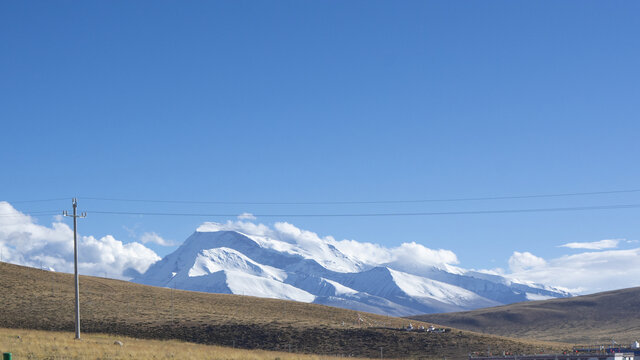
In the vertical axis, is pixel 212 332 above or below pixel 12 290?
Result: below

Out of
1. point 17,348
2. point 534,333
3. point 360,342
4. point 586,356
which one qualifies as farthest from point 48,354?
point 534,333

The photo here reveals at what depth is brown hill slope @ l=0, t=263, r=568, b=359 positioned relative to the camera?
3211 inches

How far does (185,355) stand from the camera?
45.7 meters

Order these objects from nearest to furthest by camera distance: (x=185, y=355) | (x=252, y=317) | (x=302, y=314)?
(x=185, y=355), (x=252, y=317), (x=302, y=314)

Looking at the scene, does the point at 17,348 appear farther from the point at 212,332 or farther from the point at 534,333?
the point at 534,333

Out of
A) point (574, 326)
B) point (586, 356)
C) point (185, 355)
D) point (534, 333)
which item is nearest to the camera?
point (185, 355)

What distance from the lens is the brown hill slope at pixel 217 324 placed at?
81.6 m

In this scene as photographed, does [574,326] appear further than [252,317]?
Yes

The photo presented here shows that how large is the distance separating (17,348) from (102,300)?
2452 inches

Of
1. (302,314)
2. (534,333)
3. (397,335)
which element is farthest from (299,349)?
(534,333)

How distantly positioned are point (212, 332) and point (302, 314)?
93.2 ft

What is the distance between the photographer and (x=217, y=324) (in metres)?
89.4

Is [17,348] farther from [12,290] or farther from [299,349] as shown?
[12,290]

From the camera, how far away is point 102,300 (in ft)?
336
